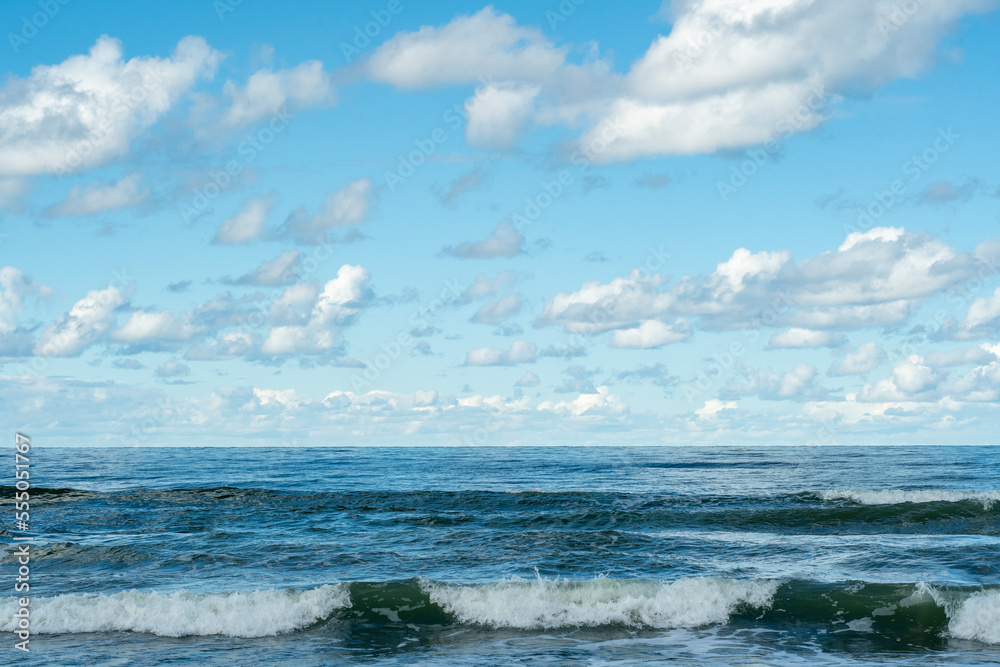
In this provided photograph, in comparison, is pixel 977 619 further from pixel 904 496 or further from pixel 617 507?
pixel 904 496

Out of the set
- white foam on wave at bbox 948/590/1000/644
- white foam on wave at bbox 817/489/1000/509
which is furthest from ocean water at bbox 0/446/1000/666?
white foam on wave at bbox 817/489/1000/509

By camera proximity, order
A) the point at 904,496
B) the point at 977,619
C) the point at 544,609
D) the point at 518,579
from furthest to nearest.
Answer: the point at 904,496 → the point at 518,579 → the point at 544,609 → the point at 977,619

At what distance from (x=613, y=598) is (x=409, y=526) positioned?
14.2 m

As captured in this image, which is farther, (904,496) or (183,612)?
(904,496)

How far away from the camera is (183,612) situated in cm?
1805

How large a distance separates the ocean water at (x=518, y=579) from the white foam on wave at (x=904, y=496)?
19cm

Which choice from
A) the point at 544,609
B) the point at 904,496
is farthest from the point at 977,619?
the point at 904,496

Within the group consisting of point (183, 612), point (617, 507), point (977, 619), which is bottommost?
point (977, 619)

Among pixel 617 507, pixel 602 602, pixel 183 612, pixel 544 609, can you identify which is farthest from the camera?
pixel 617 507

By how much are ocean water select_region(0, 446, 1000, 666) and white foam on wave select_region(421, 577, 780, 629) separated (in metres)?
0.05

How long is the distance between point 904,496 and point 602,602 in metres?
26.6

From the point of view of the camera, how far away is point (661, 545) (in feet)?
87.9

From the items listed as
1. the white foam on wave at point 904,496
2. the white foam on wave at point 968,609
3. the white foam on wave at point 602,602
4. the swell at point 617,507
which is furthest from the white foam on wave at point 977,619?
the white foam on wave at point 904,496

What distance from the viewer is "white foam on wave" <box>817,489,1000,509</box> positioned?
36347 mm
